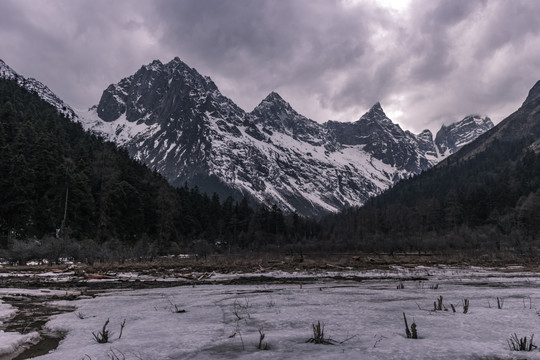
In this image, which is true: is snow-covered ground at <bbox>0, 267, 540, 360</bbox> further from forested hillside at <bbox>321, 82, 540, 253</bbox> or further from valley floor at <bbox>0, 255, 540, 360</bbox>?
forested hillside at <bbox>321, 82, 540, 253</bbox>

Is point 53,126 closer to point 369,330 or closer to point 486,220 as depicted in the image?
point 369,330

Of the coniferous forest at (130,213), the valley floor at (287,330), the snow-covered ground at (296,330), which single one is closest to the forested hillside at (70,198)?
the coniferous forest at (130,213)

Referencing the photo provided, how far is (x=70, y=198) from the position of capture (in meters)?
61.3

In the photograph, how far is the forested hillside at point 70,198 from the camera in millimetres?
53562

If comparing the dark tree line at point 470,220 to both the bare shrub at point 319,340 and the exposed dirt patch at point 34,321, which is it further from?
the bare shrub at point 319,340

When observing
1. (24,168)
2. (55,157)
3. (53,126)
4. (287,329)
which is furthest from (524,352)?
(53,126)

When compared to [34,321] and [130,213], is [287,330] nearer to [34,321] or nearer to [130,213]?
[34,321]

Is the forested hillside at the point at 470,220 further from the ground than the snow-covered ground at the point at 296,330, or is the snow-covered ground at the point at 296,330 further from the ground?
the forested hillside at the point at 470,220

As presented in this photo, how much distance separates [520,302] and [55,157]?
72.5 meters

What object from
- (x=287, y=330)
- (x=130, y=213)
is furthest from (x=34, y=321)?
(x=130, y=213)

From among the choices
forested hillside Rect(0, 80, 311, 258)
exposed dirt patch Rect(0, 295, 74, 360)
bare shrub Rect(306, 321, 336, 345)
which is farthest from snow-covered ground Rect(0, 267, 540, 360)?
forested hillside Rect(0, 80, 311, 258)

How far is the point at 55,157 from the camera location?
6538 centimetres

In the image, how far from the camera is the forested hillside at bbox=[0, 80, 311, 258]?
53562 mm

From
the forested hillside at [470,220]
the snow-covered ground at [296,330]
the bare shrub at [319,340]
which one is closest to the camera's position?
the snow-covered ground at [296,330]
